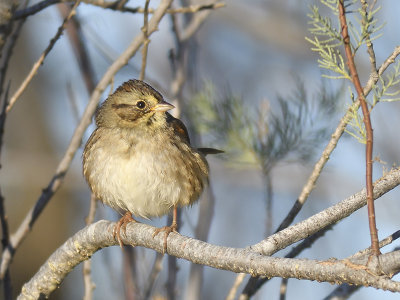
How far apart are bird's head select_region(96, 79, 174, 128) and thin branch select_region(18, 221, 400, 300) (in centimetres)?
89

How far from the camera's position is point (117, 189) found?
150 inches

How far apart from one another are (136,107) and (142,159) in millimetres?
427

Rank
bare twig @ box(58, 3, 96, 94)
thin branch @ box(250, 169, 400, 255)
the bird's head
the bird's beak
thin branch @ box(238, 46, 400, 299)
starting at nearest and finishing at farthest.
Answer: thin branch @ box(250, 169, 400, 255), thin branch @ box(238, 46, 400, 299), the bird's beak, the bird's head, bare twig @ box(58, 3, 96, 94)

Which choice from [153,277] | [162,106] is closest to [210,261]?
[153,277]

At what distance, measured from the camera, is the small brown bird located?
148 inches

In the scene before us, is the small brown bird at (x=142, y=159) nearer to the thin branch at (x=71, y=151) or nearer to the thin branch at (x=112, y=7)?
the thin branch at (x=71, y=151)

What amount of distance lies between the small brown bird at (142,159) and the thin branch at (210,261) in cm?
48

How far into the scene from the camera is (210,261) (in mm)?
2232

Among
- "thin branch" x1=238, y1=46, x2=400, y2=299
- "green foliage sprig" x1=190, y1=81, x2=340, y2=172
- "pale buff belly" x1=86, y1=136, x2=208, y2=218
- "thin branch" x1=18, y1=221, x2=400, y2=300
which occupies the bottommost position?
"thin branch" x1=18, y1=221, x2=400, y2=300

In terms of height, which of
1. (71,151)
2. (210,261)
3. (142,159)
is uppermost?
(142,159)

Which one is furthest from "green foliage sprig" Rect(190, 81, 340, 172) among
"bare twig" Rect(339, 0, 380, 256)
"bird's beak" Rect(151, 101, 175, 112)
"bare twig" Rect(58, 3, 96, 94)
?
"bare twig" Rect(339, 0, 380, 256)

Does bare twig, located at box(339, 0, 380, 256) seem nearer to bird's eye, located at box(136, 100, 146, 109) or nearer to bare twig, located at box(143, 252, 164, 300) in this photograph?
bare twig, located at box(143, 252, 164, 300)

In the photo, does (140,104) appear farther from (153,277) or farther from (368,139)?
(368,139)

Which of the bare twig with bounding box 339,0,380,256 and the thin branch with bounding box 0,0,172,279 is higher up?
the thin branch with bounding box 0,0,172,279
